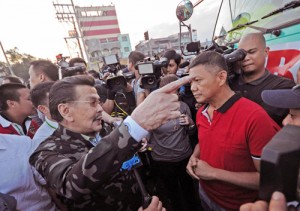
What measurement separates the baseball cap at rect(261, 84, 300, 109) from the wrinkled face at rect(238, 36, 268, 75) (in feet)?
2.28

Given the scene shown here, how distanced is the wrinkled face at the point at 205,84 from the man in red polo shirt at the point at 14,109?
2.50m

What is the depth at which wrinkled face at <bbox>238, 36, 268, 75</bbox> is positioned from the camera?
1.94 m

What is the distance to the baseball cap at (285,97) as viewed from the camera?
3.91 ft

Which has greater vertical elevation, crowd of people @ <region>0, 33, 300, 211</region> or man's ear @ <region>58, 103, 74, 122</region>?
man's ear @ <region>58, 103, 74, 122</region>

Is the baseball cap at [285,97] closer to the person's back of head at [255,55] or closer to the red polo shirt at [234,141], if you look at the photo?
the red polo shirt at [234,141]

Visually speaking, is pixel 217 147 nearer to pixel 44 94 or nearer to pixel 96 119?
pixel 96 119

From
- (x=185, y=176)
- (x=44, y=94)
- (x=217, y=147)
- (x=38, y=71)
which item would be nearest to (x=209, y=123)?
(x=217, y=147)

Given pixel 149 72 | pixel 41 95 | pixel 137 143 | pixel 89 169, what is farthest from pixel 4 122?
pixel 137 143

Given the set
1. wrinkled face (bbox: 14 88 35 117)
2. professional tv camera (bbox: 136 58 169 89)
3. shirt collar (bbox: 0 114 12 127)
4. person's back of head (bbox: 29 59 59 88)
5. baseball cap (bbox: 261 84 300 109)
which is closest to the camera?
baseball cap (bbox: 261 84 300 109)

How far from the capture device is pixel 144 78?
2219 mm

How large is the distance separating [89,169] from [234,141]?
3.58 ft

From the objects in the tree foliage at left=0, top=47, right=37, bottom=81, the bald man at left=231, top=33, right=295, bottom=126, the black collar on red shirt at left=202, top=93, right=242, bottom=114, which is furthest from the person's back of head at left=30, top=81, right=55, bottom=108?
the tree foliage at left=0, top=47, right=37, bottom=81

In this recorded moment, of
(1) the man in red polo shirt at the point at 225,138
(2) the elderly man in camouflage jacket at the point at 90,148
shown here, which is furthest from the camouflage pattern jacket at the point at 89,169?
(1) the man in red polo shirt at the point at 225,138

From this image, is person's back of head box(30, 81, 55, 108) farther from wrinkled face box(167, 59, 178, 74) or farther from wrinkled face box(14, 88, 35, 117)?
wrinkled face box(167, 59, 178, 74)
